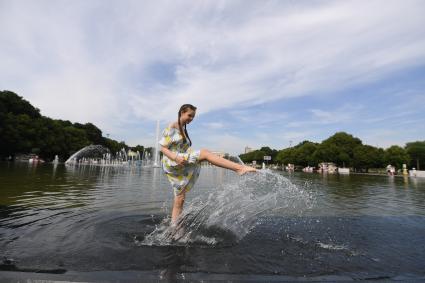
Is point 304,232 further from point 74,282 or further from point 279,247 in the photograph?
point 74,282

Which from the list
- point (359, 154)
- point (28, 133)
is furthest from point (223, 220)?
point (359, 154)

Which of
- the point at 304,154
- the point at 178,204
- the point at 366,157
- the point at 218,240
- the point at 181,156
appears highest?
the point at 304,154

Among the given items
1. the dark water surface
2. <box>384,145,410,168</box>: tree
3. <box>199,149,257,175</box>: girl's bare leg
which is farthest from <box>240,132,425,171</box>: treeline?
<box>199,149,257,175</box>: girl's bare leg

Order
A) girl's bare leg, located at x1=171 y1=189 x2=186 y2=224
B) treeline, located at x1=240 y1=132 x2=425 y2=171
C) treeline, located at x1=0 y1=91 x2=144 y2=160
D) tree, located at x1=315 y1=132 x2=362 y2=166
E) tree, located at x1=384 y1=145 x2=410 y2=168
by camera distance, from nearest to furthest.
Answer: girl's bare leg, located at x1=171 y1=189 x2=186 y2=224
treeline, located at x1=0 y1=91 x2=144 y2=160
treeline, located at x1=240 y1=132 x2=425 y2=171
tree, located at x1=384 y1=145 x2=410 y2=168
tree, located at x1=315 y1=132 x2=362 y2=166

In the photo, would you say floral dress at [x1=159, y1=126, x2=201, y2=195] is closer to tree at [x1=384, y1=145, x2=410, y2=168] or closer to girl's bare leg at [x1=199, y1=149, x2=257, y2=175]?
girl's bare leg at [x1=199, y1=149, x2=257, y2=175]

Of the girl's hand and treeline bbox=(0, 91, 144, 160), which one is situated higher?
treeline bbox=(0, 91, 144, 160)

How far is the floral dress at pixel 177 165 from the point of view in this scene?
5.83 metres

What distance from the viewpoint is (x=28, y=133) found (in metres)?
60.3

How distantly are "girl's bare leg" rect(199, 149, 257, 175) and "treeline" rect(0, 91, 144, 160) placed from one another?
58348 millimetres

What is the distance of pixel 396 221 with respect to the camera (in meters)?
8.59

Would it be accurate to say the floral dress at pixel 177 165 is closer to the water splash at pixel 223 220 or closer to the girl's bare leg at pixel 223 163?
the girl's bare leg at pixel 223 163

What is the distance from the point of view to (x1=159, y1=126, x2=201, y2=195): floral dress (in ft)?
19.1

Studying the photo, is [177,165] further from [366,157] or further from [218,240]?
[366,157]

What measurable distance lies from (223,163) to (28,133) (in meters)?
65.0
